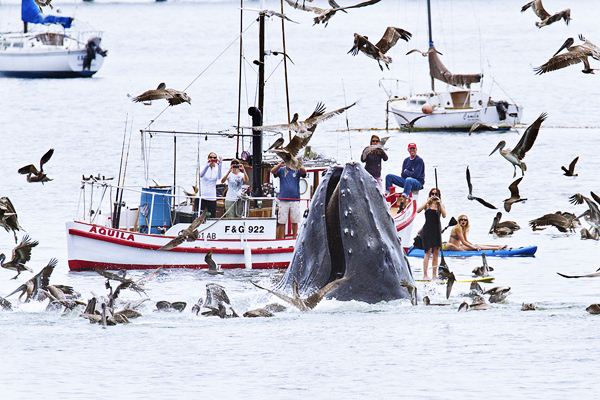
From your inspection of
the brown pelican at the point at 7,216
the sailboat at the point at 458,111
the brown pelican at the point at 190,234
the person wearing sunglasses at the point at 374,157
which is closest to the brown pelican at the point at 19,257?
the brown pelican at the point at 7,216

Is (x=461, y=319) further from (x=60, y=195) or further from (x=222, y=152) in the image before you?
(x=222, y=152)

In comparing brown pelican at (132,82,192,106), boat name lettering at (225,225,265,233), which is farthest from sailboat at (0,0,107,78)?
brown pelican at (132,82,192,106)

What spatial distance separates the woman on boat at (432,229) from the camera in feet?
96.6

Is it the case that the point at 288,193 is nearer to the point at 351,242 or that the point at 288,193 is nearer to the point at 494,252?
the point at 494,252

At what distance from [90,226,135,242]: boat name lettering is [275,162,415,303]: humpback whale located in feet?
38.1

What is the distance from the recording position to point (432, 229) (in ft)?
97.8

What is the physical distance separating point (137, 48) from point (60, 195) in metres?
134

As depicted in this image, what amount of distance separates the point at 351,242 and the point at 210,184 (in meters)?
11.2

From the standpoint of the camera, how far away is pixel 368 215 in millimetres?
21328

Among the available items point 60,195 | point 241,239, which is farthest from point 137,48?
point 241,239

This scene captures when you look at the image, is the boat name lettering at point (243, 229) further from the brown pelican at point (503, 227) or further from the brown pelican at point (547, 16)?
the brown pelican at point (547, 16)

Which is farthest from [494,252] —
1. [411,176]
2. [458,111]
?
[458,111]

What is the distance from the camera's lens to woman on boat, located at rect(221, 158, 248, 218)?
3188 cm

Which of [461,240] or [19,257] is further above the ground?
[461,240]
